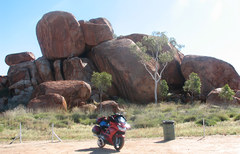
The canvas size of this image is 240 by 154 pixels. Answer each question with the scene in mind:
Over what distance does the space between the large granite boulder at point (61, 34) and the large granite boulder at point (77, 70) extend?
270 centimetres

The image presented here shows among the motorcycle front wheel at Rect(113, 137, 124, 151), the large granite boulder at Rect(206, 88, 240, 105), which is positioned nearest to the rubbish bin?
the motorcycle front wheel at Rect(113, 137, 124, 151)

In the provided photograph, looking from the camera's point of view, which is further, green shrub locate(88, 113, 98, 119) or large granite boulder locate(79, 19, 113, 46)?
large granite boulder locate(79, 19, 113, 46)

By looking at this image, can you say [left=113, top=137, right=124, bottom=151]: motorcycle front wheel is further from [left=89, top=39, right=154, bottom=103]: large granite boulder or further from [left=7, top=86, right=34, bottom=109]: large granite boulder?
[left=7, top=86, right=34, bottom=109]: large granite boulder

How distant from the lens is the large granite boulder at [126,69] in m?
32.5

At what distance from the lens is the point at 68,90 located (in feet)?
85.7

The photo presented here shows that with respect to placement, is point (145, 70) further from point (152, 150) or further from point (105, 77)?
point (152, 150)

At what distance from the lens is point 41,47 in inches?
1583

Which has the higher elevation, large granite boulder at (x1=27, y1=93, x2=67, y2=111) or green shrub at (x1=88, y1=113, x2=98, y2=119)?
large granite boulder at (x1=27, y1=93, x2=67, y2=111)

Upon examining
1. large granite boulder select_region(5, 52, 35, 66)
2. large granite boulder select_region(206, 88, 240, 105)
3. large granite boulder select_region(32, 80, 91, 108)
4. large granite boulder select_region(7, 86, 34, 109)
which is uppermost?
large granite boulder select_region(5, 52, 35, 66)

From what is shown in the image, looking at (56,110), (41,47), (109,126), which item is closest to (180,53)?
(41,47)

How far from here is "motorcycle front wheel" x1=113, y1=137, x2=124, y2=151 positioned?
834 cm

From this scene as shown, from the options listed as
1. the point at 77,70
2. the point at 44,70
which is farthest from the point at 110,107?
the point at 44,70

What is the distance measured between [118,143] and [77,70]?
27.8 m

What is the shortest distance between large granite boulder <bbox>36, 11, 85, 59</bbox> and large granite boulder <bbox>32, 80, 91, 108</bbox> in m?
12.4
